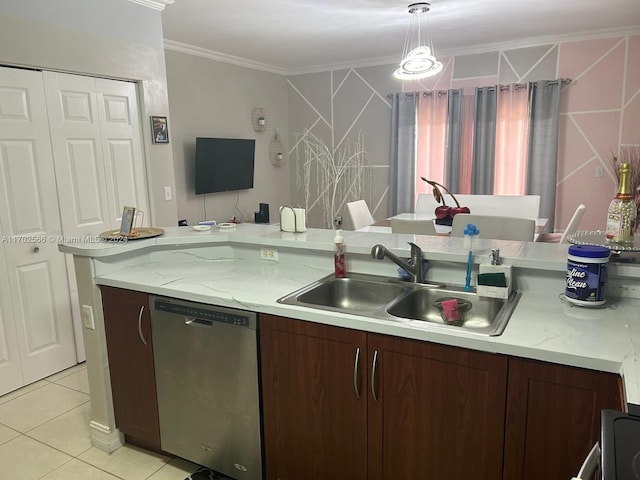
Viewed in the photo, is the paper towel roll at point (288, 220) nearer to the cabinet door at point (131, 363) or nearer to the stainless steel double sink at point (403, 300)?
the stainless steel double sink at point (403, 300)

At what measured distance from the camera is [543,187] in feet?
16.1

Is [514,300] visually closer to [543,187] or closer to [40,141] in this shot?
[40,141]

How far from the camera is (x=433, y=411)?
152 centimetres

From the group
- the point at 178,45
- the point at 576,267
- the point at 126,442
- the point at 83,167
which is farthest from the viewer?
the point at 178,45

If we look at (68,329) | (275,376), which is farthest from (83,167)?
(275,376)

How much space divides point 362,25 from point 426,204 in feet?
6.36

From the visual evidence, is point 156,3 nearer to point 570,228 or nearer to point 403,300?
point 403,300

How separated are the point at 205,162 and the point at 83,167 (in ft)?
5.75

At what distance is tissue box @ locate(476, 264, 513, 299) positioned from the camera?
177 centimetres

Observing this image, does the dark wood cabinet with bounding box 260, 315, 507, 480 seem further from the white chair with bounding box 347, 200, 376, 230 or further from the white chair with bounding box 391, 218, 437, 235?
the white chair with bounding box 347, 200, 376, 230

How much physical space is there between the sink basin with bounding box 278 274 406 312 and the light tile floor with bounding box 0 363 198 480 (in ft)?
3.37

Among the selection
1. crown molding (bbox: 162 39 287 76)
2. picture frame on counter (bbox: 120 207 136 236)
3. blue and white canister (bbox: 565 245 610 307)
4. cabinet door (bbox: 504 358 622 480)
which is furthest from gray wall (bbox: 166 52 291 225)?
cabinet door (bbox: 504 358 622 480)

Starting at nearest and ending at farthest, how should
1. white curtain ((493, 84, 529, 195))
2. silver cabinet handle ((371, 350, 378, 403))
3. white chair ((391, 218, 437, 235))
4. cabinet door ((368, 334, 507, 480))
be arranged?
cabinet door ((368, 334, 507, 480)) < silver cabinet handle ((371, 350, 378, 403)) < white chair ((391, 218, 437, 235)) < white curtain ((493, 84, 529, 195))

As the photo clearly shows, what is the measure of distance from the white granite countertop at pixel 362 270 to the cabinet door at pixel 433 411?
68mm
